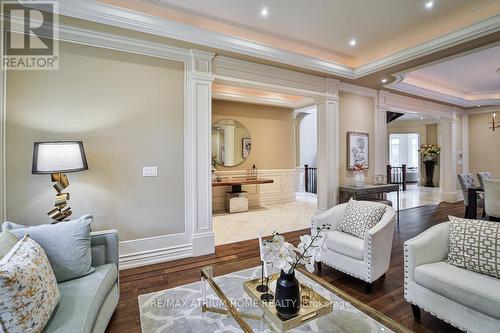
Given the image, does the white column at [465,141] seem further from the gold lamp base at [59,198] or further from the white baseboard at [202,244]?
the gold lamp base at [59,198]

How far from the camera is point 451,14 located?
3.22 metres

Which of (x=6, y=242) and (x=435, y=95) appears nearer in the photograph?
(x=6, y=242)

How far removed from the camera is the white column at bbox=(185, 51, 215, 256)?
→ 3465 millimetres

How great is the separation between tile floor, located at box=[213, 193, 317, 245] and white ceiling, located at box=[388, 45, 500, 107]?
351cm

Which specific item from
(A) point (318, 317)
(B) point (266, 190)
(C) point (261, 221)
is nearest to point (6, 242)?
(A) point (318, 317)

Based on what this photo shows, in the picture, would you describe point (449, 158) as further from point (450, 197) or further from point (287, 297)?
point (287, 297)

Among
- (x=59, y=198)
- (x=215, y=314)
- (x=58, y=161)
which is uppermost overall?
(x=58, y=161)

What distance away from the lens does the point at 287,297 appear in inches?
58.3

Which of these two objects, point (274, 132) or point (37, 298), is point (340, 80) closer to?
point (274, 132)

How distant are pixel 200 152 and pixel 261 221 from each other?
2494 mm

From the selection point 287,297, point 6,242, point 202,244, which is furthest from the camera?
point 202,244

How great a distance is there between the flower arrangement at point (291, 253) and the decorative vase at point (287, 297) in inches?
2.3

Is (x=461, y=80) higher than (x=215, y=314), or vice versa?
(x=461, y=80)

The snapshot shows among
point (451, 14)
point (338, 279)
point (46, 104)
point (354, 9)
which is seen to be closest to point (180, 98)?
point (46, 104)
